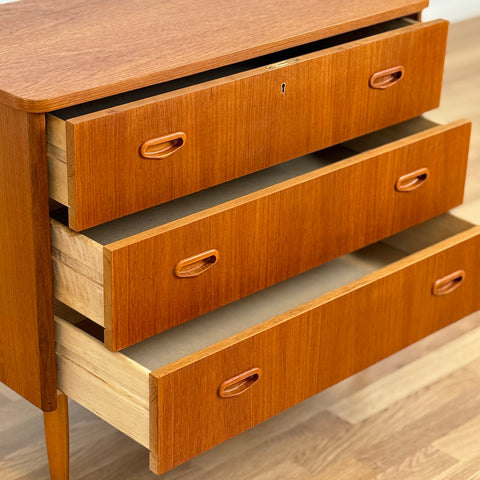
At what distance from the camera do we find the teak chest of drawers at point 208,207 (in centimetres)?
133

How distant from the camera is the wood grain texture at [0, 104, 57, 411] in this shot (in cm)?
131

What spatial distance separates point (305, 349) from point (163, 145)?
352 millimetres

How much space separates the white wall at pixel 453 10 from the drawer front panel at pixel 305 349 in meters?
1.98

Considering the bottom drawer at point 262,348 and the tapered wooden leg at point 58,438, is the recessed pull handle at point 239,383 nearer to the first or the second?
the bottom drawer at point 262,348

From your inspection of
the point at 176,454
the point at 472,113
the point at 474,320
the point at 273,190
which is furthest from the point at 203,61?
the point at 472,113

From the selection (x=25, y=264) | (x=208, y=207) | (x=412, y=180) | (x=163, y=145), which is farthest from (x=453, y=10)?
(x=25, y=264)

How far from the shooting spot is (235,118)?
146cm

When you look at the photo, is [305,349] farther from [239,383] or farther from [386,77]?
[386,77]

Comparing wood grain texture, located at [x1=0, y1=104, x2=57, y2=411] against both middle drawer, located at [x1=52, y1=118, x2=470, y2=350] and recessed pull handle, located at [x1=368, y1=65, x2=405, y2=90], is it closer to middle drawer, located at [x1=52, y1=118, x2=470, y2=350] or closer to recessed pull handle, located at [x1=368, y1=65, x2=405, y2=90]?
middle drawer, located at [x1=52, y1=118, x2=470, y2=350]

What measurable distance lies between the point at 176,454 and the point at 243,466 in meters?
0.33

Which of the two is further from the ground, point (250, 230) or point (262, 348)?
point (250, 230)

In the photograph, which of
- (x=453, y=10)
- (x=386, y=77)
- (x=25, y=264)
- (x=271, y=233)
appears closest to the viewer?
(x=25, y=264)

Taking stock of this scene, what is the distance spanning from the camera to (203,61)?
1419 mm

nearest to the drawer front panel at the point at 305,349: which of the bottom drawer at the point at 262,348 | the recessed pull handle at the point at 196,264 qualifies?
the bottom drawer at the point at 262,348
